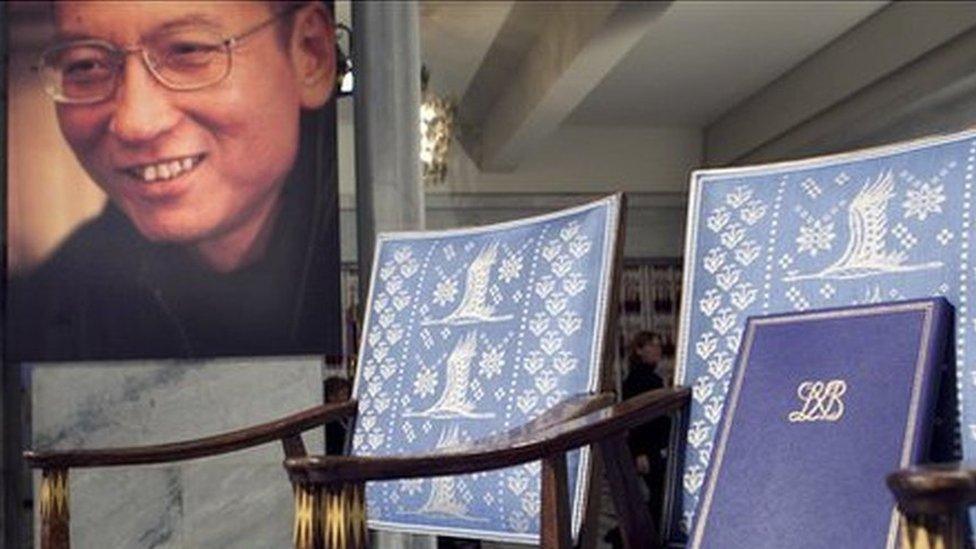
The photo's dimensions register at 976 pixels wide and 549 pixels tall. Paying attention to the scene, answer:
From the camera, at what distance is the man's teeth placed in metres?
3.86

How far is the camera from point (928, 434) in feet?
5.22

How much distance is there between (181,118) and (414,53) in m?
0.78

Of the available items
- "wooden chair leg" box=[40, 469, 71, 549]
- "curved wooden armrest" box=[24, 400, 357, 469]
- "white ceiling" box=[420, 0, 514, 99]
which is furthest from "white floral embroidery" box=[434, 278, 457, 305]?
"white ceiling" box=[420, 0, 514, 99]

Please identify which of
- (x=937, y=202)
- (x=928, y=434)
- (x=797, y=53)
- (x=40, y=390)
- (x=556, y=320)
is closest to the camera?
Result: (x=928, y=434)

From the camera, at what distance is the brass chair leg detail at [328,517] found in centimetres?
134

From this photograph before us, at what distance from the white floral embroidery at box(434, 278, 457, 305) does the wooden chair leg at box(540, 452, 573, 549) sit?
0.82 meters

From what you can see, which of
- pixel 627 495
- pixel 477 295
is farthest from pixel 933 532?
pixel 477 295

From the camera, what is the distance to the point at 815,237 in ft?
6.23

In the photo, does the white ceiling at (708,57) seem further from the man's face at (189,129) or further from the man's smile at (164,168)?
the man's smile at (164,168)

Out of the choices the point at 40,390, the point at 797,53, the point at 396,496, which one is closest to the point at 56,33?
the point at 40,390

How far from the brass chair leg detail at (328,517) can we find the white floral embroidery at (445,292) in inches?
47.3

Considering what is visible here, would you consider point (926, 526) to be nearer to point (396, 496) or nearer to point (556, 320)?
point (556, 320)

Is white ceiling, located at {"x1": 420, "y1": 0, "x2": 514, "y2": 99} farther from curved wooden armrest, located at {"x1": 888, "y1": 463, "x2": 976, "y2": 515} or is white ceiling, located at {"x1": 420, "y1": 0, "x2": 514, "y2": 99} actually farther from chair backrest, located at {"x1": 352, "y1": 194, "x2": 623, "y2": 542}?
curved wooden armrest, located at {"x1": 888, "y1": 463, "x2": 976, "y2": 515}

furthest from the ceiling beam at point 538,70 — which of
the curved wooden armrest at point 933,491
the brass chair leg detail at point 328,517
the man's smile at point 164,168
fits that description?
the curved wooden armrest at point 933,491
